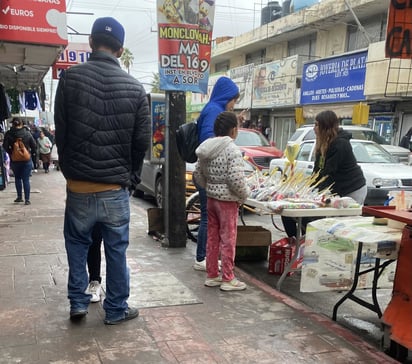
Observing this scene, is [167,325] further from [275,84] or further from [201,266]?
[275,84]

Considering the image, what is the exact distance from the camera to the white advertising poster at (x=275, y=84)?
2030 cm

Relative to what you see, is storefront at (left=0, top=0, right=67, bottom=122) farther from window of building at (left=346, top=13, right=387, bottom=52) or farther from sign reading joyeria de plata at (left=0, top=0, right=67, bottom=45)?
window of building at (left=346, top=13, right=387, bottom=52)

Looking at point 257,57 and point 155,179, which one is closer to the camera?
point 155,179

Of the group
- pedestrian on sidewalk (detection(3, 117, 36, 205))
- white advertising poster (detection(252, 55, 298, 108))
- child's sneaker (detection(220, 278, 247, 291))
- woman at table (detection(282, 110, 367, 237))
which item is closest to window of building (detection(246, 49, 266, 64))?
white advertising poster (detection(252, 55, 298, 108))

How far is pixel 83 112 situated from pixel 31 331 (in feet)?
5.32

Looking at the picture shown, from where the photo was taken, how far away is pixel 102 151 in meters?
2.99

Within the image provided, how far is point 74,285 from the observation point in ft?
10.5

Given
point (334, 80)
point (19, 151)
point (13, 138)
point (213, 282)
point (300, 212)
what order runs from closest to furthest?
point (300, 212), point (213, 282), point (19, 151), point (13, 138), point (334, 80)

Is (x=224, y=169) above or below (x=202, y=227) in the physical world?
above

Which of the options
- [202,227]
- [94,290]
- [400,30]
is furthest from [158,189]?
[400,30]

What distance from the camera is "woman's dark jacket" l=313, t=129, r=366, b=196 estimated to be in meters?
4.47

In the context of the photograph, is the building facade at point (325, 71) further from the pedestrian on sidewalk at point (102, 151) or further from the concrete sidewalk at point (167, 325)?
the pedestrian on sidewalk at point (102, 151)

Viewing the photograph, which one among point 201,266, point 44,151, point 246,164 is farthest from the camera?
point 44,151

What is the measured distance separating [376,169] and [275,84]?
44.1ft
